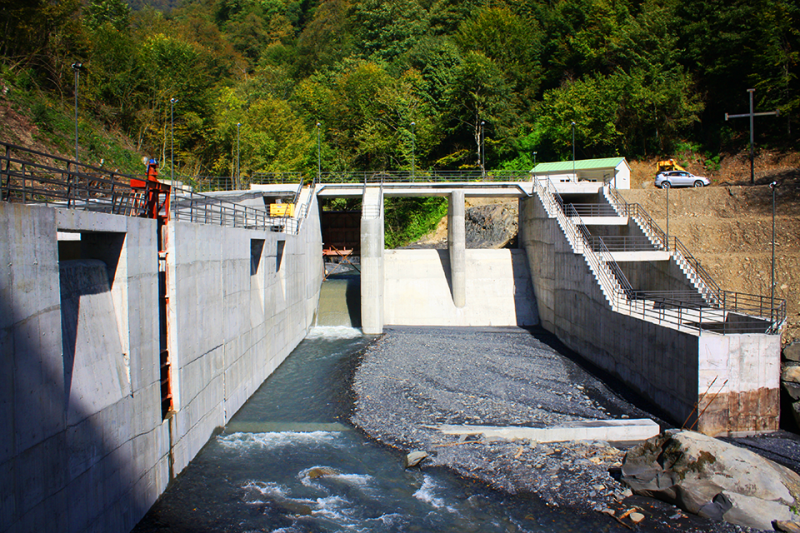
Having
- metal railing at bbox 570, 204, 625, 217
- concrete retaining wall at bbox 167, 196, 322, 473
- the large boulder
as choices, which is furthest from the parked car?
the large boulder

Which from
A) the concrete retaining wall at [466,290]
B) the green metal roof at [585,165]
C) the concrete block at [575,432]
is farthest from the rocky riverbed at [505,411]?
the green metal roof at [585,165]

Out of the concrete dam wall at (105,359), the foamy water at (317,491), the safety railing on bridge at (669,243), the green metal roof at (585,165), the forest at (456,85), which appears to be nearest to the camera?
the concrete dam wall at (105,359)

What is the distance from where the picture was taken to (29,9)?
1501 inches

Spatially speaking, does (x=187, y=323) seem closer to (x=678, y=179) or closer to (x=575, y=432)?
(x=575, y=432)

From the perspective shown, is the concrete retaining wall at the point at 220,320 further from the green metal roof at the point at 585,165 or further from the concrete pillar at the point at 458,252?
the green metal roof at the point at 585,165

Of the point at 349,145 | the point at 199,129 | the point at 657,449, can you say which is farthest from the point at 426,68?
the point at 657,449

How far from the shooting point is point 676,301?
19.9m

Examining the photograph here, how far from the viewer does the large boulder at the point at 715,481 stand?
33.7 ft

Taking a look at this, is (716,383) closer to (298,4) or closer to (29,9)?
(29,9)

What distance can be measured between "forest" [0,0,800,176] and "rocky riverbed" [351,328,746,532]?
77.8 feet

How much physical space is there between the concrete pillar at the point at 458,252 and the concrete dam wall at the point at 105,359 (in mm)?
16887

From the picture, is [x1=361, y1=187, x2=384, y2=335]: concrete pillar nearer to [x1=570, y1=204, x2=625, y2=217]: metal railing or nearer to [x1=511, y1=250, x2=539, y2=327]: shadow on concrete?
[x1=511, y1=250, x2=539, y2=327]: shadow on concrete

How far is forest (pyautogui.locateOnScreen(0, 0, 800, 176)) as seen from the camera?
39.3 meters

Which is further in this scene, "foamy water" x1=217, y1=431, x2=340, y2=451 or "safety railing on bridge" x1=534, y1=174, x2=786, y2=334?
"safety railing on bridge" x1=534, y1=174, x2=786, y2=334
